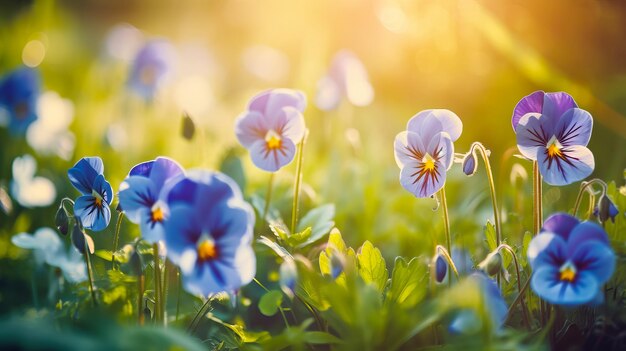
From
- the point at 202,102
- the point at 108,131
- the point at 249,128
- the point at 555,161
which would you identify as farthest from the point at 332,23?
the point at 555,161

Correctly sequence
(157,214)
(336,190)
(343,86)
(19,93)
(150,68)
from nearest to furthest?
(157,214)
(336,190)
(343,86)
(19,93)
(150,68)

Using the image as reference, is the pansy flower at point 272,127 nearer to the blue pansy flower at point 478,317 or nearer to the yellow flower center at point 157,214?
the yellow flower center at point 157,214

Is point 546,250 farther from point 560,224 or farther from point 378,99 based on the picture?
point 378,99

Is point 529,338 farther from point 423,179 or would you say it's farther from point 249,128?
point 249,128

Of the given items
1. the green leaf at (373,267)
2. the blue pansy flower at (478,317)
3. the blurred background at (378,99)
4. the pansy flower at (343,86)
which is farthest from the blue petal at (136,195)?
the pansy flower at (343,86)

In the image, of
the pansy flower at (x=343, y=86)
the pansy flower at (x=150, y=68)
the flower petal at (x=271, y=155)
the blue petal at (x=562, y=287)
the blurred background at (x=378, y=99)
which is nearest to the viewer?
the blue petal at (x=562, y=287)

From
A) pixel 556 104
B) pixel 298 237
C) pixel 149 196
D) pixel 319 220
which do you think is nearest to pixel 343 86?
pixel 319 220

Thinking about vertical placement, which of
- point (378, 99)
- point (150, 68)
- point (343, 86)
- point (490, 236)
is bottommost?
point (490, 236)
